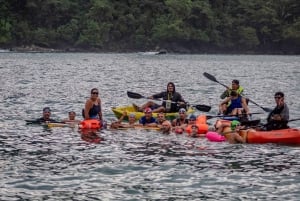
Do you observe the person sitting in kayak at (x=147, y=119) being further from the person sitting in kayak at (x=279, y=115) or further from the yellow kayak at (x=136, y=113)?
the person sitting in kayak at (x=279, y=115)

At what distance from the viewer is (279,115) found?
2214 cm

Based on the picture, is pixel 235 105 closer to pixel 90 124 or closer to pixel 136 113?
pixel 136 113

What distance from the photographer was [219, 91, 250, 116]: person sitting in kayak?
1008 inches

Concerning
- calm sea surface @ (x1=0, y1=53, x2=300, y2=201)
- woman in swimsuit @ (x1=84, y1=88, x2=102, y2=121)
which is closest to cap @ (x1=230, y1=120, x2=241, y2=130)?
calm sea surface @ (x1=0, y1=53, x2=300, y2=201)

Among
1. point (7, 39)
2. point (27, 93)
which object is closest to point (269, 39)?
point (7, 39)

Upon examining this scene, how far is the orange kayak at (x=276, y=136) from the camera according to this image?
2153 cm

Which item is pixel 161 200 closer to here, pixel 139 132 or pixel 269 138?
pixel 269 138

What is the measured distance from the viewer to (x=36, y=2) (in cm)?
13712

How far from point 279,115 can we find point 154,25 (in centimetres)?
12501

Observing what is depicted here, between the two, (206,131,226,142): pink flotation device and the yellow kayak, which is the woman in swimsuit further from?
(206,131,226,142): pink flotation device

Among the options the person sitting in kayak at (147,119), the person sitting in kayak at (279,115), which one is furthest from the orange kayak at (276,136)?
the person sitting in kayak at (147,119)

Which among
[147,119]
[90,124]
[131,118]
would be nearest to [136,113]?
[131,118]

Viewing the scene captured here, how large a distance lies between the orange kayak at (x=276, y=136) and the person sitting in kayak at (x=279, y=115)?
0.55 meters

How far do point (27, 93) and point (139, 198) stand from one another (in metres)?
29.9
